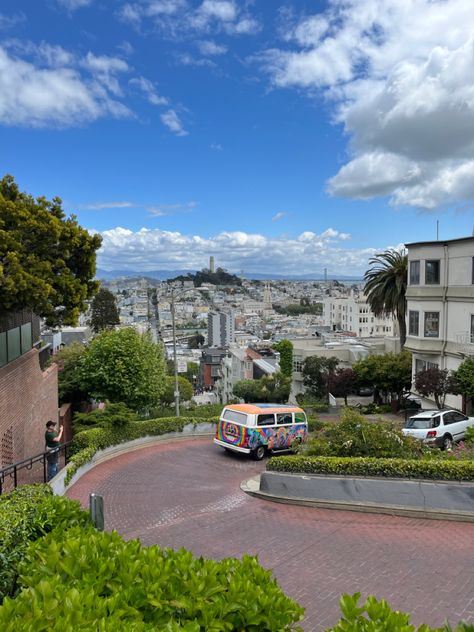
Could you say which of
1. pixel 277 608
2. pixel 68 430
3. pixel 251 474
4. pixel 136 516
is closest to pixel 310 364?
pixel 68 430

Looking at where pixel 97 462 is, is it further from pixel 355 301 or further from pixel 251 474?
pixel 355 301

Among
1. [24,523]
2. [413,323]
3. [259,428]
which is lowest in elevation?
[259,428]

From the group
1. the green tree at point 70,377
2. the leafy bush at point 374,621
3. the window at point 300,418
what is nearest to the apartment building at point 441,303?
the window at point 300,418

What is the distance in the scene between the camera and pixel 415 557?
7590 mm

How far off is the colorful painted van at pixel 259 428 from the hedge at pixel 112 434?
323 cm

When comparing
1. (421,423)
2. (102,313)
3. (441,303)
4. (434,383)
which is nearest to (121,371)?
(421,423)

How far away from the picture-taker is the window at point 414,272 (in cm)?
2641

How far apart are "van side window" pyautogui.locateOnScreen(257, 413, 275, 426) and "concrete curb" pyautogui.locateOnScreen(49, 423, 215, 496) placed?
16.1 feet

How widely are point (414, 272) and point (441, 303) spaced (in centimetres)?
Result: 238

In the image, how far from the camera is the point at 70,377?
2458 cm

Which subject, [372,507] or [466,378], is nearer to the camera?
[372,507]

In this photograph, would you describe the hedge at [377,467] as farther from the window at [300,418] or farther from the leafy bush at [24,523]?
the leafy bush at [24,523]

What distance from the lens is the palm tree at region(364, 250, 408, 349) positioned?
32781 millimetres

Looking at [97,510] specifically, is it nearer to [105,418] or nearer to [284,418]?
[284,418]
